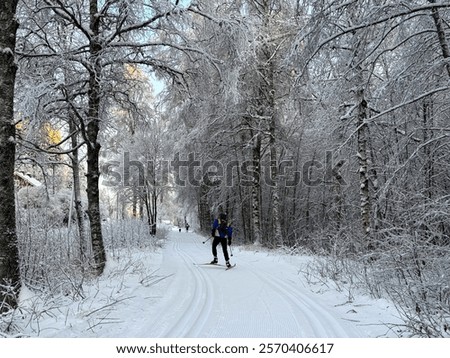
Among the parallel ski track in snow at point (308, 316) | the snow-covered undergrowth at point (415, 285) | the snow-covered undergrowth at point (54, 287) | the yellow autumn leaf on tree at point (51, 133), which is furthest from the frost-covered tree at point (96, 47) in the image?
the snow-covered undergrowth at point (415, 285)

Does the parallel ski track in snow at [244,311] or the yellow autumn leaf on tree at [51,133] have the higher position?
the yellow autumn leaf on tree at [51,133]

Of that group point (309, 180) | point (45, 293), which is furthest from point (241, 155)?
point (45, 293)

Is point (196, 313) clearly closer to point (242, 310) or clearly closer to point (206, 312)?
point (206, 312)

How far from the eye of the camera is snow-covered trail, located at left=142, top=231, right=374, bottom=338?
3727 millimetres

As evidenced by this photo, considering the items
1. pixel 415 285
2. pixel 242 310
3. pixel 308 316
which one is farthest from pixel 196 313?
pixel 415 285

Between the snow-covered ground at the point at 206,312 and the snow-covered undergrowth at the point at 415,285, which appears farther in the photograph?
the snow-covered ground at the point at 206,312

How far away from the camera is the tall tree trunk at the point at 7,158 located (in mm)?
4090

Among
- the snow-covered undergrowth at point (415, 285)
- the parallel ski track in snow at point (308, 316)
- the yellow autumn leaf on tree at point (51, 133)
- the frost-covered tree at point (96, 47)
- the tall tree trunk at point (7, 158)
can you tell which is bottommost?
the parallel ski track in snow at point (308, 316)

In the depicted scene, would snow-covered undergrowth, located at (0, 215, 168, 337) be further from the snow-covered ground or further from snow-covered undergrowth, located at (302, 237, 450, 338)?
snow-covered undergrowth, located at (302, 237, 450, 338)

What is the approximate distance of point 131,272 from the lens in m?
7.14

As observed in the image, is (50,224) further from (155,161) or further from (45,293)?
(155,161)

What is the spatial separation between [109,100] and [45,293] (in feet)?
18.4

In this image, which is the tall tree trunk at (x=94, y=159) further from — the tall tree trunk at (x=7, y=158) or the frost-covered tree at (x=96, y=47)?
the tall tree trunk at (x=7, y=158)
